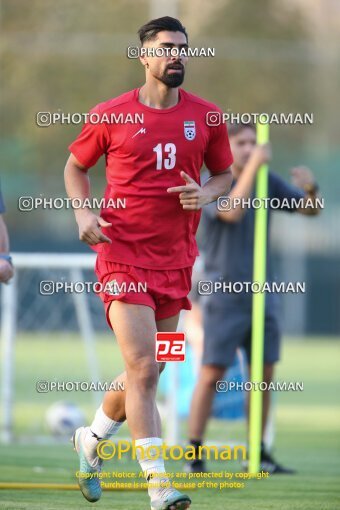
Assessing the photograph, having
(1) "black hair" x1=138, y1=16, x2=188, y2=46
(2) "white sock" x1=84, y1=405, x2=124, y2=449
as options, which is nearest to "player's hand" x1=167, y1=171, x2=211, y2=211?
(1) "black hair" x1=138, y1=16, x2=188, y2=46

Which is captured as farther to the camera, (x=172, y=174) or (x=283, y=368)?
(x=283, y=368)

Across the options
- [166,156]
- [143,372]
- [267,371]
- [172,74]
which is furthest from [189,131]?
[267,371]

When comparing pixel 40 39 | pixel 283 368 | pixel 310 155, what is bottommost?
pixel 283 368

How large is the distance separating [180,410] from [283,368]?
341 inches

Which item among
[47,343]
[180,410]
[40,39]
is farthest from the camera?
[40,39]

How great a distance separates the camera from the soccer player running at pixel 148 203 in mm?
5551

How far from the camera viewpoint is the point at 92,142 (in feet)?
18.9

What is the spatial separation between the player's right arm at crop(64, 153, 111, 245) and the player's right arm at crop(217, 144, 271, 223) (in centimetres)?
182

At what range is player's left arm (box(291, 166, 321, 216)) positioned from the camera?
299 inches

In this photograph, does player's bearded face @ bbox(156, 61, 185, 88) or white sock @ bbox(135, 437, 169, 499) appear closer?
white sock @ bbox(135, 437, 169, 499)

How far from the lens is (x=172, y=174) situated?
18.7 ft

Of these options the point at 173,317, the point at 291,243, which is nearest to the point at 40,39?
the point at 291,243

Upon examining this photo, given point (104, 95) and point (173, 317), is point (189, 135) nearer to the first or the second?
point (173, 317)

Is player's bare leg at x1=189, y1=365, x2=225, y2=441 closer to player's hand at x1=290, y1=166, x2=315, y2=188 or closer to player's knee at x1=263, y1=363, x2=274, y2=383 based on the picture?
player's knee at x1=263, y1=363, x2=274, y2=383
